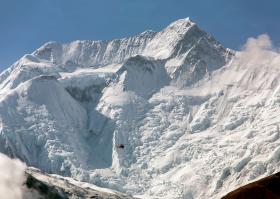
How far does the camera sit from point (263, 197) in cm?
11169

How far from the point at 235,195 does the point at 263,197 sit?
369 centimetres

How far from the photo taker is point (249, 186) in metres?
113

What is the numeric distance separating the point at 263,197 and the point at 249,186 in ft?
8.04

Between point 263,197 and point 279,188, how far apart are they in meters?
5.31

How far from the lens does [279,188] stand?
4574 inches

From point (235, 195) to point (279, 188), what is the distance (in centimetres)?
819

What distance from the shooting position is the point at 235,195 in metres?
111

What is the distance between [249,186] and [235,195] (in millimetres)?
3025
